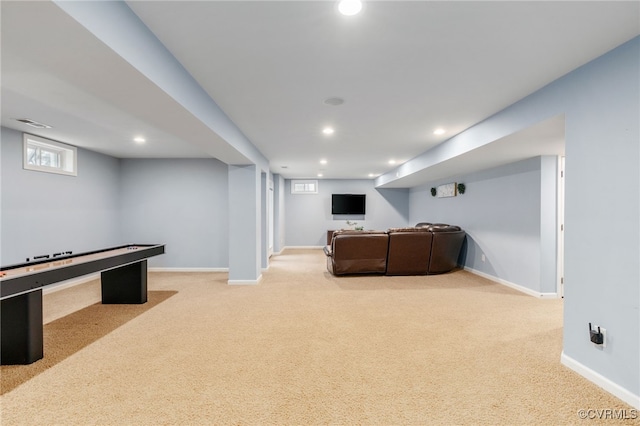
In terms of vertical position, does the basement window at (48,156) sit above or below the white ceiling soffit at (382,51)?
below

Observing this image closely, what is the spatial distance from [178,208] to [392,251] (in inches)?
180

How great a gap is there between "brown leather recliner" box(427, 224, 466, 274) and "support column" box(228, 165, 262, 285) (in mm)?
Result: 3362

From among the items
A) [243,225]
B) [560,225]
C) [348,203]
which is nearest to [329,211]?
[348,203]

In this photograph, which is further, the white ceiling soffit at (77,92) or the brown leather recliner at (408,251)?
the brown leather recliner at (408,251)

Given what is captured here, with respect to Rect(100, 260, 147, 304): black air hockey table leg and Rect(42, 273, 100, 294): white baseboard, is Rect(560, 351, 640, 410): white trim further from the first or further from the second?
Rect(42, 273, 100, 294): white baseboard

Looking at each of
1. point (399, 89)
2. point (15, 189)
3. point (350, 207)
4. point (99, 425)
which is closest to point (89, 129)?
point (15, 189)

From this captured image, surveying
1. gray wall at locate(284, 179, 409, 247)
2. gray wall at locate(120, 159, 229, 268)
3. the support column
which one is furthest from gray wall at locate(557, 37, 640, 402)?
gray wall at locate(284, 179, 409, 247)

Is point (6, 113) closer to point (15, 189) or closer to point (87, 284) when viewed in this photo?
point (15, 189)

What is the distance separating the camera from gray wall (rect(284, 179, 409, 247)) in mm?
10117

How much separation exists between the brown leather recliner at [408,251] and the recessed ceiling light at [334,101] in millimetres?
3073

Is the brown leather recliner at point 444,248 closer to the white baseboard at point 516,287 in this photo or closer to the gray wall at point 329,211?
the white baseboard at point 516,287

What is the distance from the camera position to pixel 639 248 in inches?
74.7

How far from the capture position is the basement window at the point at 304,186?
10117 mm

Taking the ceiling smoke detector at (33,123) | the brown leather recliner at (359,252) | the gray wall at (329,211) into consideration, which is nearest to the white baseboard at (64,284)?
the ceiling smoke detector at (33,123)
